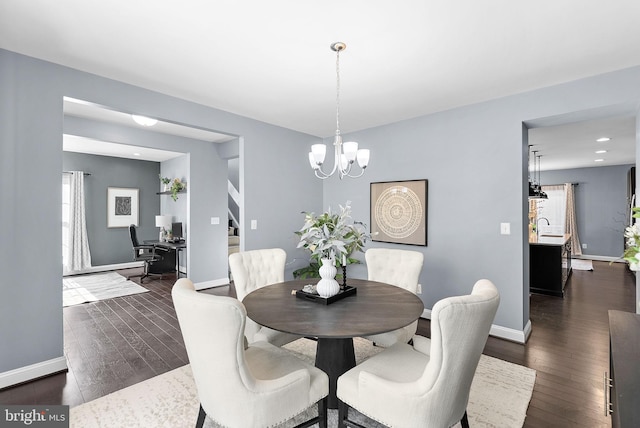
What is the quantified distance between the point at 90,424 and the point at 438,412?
82.0 inches

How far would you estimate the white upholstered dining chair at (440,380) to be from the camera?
1304 mm

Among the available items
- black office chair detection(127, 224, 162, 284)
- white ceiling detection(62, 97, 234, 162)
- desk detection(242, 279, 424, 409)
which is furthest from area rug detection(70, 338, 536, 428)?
black office chair detection(127, 224, 162, 284)

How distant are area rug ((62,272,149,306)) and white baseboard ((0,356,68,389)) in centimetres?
229

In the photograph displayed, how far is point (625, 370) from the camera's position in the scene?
1065 mm

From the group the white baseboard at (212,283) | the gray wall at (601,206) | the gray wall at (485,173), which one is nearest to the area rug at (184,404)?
the gray wall at (485,173)

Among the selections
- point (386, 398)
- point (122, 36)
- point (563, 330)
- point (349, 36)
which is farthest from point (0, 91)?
point (563, 330)

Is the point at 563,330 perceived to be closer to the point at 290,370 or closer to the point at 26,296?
the point at 290,370

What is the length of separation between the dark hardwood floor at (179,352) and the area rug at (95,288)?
0.36m

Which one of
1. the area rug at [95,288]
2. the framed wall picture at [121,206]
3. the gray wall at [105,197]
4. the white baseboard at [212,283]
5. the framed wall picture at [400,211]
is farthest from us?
the framed wall picture at [121,206]

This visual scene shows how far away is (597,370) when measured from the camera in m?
2.59

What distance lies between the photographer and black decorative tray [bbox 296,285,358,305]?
205 cm

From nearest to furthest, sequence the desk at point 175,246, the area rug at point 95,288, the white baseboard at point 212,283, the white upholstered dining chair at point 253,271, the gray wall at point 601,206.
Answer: the white upholstered dining chair at point 253,271 < the area rug at point 95,288 < the white baseboard at point 212,283 < the desk at point 175,246 < the gray wall at point 601,206

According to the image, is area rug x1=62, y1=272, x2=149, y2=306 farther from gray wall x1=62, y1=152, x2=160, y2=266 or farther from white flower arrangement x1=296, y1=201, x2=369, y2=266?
white flower arrangement x1=296, y1=201, x2=369, y2=266

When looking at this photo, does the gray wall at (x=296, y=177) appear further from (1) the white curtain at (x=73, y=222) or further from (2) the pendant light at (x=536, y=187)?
(2) the pendant light at (x=536, y=187)
